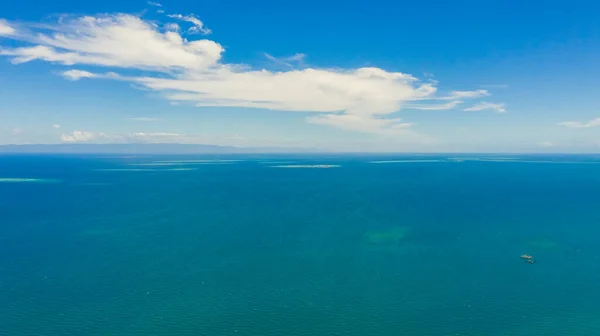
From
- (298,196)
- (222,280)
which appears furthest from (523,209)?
(222,280)

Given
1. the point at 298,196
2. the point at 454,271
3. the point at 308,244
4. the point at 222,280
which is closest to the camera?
the point at 222,280

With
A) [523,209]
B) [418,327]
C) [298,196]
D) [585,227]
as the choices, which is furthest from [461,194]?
[418,327]

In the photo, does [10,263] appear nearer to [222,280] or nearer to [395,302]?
[222,280]

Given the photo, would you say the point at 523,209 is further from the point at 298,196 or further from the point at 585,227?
the point at 298,196

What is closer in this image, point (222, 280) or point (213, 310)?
point (213, 310)

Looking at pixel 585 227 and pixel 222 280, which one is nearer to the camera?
pixel 222 280

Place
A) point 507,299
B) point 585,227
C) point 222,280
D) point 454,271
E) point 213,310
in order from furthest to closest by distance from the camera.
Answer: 1. point 585,227
2. point 454,271
3. point 222,280
4. point 507,299
5. point 213,310
